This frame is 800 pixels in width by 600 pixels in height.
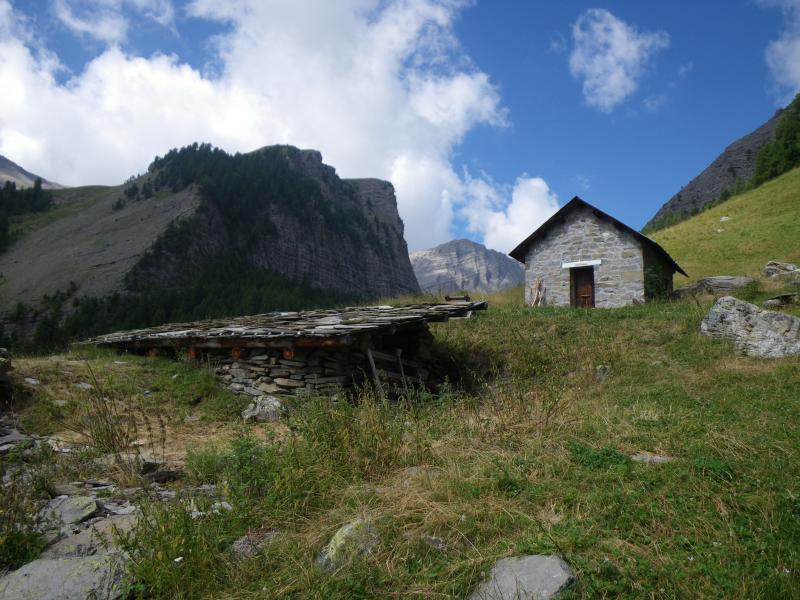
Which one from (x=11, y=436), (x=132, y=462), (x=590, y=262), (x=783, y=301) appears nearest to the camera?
(x=132, y=462)

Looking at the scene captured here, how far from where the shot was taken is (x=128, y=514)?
387cm

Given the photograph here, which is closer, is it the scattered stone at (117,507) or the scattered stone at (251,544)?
the scattered stone at (251,544)

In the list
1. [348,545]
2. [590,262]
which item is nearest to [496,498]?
[348,545]

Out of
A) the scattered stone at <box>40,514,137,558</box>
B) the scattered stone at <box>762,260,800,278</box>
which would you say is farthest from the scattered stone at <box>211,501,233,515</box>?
the scattered stone at <box>762,260,800,278</box>

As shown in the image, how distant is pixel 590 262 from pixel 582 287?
1051 millimetres

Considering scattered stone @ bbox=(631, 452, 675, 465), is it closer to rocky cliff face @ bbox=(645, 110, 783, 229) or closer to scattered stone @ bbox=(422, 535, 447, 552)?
scattered stone @ bbox=(422, 535, 447, 552)

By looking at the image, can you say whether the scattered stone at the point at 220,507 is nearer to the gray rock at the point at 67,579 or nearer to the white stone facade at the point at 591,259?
the gray rock at the point at 67,579

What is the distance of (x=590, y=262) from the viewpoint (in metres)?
18.6

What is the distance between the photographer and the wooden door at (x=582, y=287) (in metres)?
18.7

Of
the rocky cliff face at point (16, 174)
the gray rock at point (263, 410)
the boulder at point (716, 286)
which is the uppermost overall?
the rocky cliff face at point (16, 174)

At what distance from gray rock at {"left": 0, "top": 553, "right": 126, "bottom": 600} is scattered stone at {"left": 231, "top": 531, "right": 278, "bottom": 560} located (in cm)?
68

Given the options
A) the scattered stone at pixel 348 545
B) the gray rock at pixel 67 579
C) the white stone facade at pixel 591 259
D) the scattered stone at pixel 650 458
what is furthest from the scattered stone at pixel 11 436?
the white stone facade at pixel 591 259

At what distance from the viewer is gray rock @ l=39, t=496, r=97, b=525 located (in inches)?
144

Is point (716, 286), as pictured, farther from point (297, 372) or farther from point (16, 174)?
point (16, 174)
